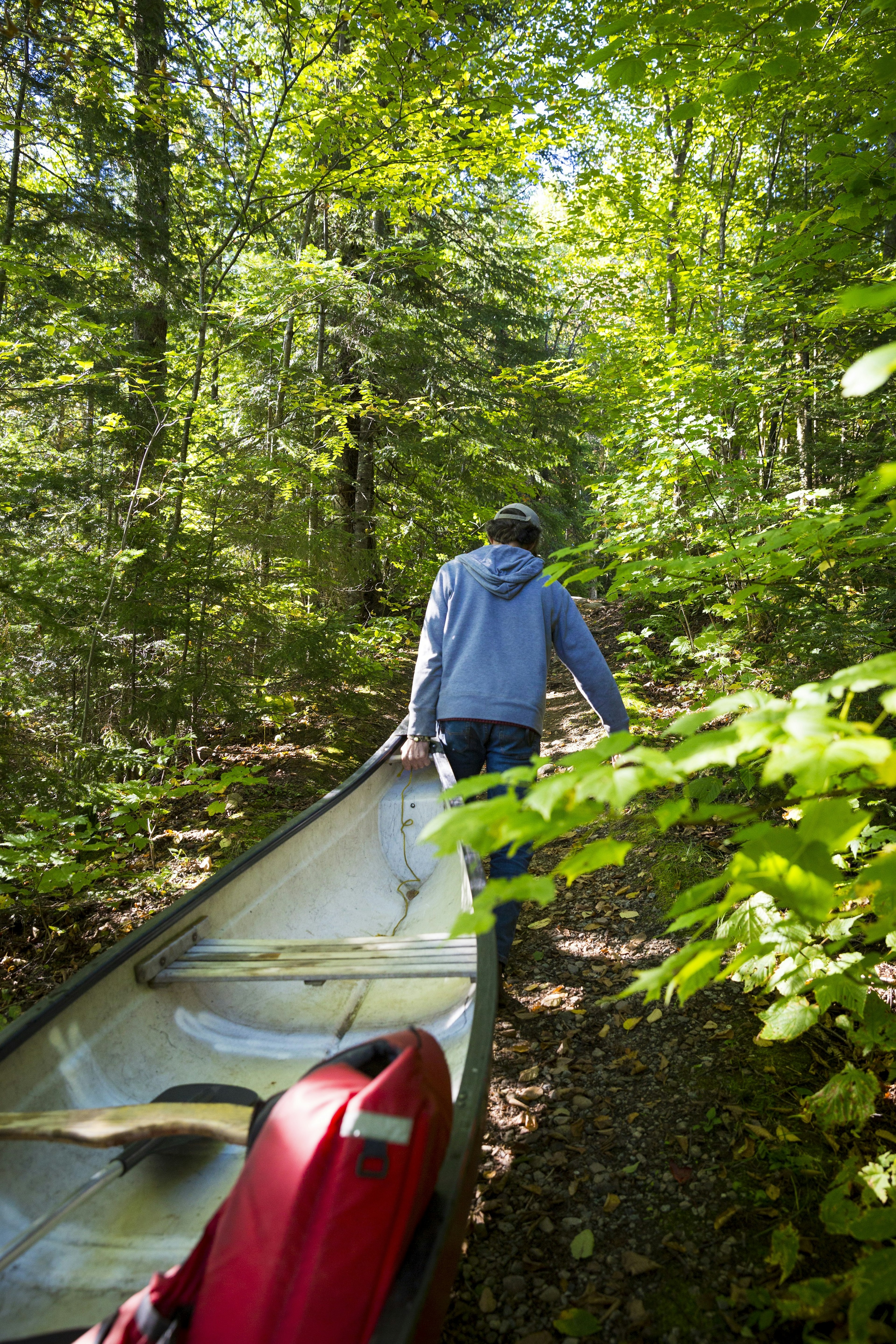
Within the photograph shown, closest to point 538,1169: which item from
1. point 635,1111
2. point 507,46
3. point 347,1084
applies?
point 635,1111

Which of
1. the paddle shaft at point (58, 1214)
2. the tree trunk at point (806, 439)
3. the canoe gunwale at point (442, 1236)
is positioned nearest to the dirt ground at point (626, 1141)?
the canoe gunwale at point (442, 1236)

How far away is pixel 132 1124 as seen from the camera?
1.71m

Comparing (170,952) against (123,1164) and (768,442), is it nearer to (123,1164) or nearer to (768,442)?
(123,1164)

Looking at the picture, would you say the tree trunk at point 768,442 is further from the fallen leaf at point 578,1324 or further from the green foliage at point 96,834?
the fallen leaf at point 578,1324

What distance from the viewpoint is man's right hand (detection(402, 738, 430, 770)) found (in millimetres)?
3697

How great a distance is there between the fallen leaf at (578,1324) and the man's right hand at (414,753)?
2.27 m

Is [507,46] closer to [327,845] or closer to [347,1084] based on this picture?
[327,845]

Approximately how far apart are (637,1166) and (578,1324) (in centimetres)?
58

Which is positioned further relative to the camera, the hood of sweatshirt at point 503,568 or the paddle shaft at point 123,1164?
the hood of sweatshirt at point 503,568

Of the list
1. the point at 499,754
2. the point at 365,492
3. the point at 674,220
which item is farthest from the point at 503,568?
the point at 674,220

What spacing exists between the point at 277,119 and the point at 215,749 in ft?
18.3

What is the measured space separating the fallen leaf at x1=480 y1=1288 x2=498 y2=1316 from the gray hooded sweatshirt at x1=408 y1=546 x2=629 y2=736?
2027 mm

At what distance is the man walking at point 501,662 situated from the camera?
330cm

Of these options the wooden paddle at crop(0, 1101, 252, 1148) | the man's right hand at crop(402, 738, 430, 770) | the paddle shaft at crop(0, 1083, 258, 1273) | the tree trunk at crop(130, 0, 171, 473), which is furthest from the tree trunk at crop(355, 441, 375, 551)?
the wooden paddle at crop(0, 1101, 252, 1148)
